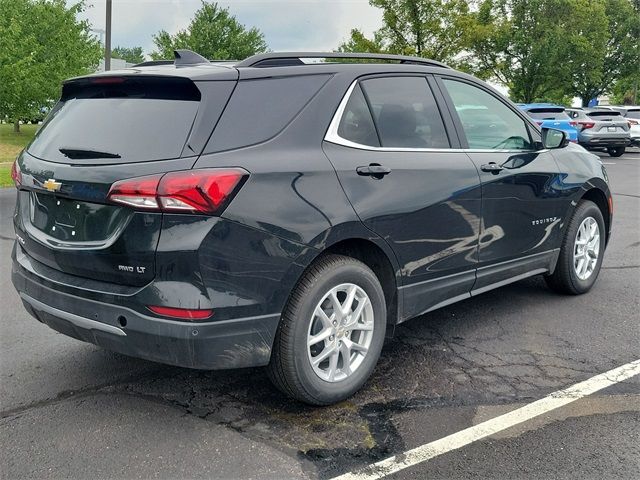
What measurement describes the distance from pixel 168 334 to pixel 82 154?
0.99 metres

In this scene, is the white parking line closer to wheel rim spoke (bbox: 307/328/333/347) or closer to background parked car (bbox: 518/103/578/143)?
wheel rim spoke (bbox: 307/328/333/347)

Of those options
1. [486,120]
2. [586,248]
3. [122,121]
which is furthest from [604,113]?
[122,121]

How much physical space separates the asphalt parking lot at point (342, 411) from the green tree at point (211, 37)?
116 feet

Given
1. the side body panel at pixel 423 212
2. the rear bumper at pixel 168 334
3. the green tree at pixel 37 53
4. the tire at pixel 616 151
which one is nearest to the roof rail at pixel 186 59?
the side body panel at pixel 423 212

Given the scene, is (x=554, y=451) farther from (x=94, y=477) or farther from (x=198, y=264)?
(x=94, y=477)

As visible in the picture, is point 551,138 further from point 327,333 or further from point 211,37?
point 211,37

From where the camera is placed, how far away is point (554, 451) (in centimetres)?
284

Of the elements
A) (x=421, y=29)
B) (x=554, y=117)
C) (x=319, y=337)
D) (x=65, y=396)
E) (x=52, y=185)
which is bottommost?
(x=65, y=396)

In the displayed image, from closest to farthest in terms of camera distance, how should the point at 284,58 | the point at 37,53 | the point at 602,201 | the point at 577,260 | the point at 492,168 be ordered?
the point at 284,58 → the point at 492,168 → the point at 577,260 → the point at 602,201 → the point at 37,53

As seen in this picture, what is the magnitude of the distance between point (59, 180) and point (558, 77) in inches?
1464

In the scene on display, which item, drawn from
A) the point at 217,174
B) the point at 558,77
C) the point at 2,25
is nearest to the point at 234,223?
the point at 217,174

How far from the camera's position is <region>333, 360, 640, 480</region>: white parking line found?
2.69 meters

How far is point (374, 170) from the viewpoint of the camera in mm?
3312

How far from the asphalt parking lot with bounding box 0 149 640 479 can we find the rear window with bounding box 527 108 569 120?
18.1 metres
